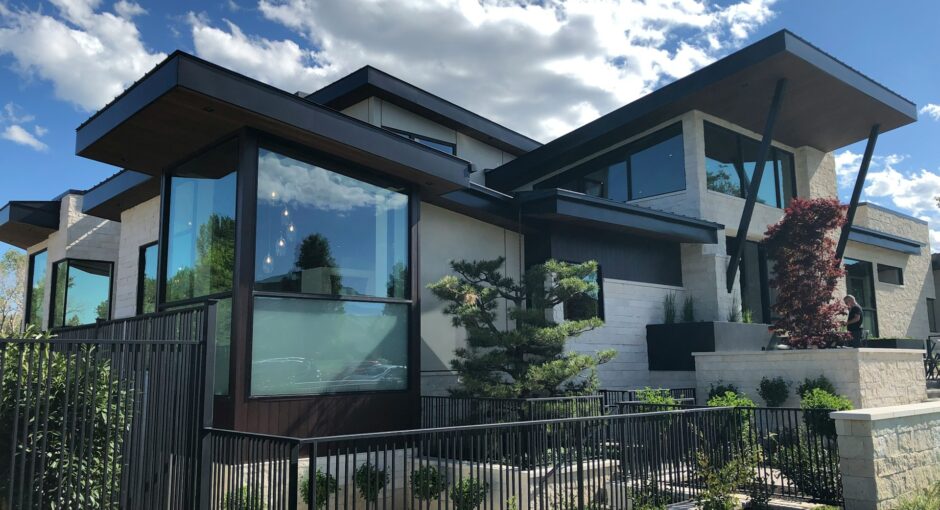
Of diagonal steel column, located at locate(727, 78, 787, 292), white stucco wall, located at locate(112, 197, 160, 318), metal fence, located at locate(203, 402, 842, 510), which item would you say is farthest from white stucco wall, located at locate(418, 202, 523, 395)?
diagonal steel column, located at locate(727, 78, 787, 292)

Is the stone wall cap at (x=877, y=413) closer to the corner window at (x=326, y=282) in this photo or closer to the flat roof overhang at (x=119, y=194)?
the corner window at (x=326, y=282)

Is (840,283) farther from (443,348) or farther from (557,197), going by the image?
(443,348)

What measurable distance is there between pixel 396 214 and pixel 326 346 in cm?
253

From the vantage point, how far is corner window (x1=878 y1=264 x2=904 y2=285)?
25.6 m

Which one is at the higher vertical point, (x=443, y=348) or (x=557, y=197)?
(x=557, y=197)

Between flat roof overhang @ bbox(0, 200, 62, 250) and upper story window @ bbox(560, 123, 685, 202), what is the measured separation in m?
12.5

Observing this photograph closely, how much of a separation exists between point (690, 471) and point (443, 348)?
20.5 feet

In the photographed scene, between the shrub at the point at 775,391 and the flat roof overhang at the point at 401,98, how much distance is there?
872cm

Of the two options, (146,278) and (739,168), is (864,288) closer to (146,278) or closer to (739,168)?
(739,168)

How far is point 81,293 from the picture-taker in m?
16.2

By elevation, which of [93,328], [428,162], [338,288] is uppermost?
[428,162]

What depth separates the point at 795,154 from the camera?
20.4 meters

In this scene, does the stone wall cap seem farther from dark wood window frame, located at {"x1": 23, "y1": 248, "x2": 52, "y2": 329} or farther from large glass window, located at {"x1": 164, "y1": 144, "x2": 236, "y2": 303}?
dark wood window frame, located at {"x1": 23, "y1": 248, "x2": 52, "y2": 329}

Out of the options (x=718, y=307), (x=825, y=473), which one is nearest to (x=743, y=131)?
(x=718, y=307)
